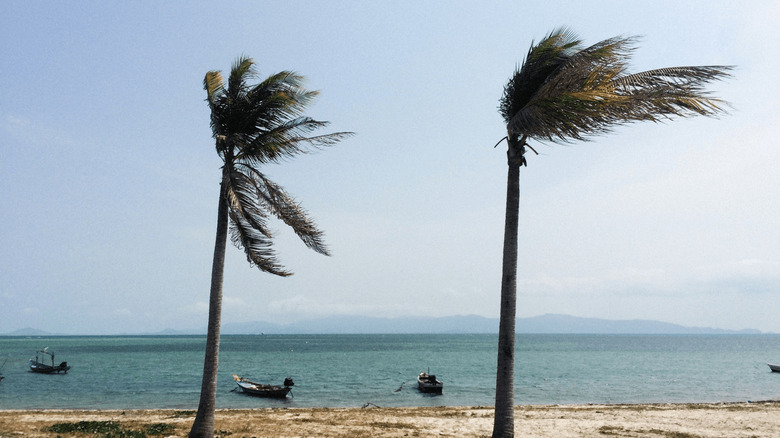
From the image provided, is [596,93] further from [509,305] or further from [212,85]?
[212,85]

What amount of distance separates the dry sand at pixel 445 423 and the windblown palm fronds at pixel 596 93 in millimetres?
10441

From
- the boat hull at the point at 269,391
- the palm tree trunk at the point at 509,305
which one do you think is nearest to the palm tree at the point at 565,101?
the palm tree trunk at the point at 509,305

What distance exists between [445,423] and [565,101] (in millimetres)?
13424

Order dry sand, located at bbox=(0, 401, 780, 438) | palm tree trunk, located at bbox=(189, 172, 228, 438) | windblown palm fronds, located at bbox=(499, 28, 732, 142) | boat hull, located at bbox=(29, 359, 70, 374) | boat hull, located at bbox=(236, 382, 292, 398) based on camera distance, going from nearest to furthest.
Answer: windblown palm fronds, located at bbox=(499, 28, 732, 142) < palm tree trunk, located at bbox=(189, 172, 228, 438) < dry sand, located at bbox=(0, 401, 780, 438) < boat hull, located at bbox=(236, 382, 292, 398) < boat hull, located at bbox=(29, 359, 70, 374)

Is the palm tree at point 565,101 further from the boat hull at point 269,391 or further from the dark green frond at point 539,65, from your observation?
the boat hull at point 269,391

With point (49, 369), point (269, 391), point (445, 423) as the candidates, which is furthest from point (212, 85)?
point (49, 369)

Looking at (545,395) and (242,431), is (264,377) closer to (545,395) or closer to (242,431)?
(545,395)

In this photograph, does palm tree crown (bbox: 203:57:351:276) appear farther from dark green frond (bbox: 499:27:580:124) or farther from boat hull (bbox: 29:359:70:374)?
boat hull (bbox: 29:359:70:374)

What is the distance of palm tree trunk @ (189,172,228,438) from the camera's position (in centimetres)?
1198

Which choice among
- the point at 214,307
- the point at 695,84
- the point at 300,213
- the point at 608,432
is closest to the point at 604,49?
the point at 695,84

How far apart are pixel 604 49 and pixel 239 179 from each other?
832cm

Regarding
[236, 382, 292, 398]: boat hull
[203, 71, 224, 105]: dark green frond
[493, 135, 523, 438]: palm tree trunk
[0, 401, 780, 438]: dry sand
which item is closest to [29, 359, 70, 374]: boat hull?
[236, 382, 292, 398]: boat hull

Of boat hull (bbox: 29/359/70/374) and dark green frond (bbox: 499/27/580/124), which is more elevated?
dark green frond (bbox: 499/27/580/124)

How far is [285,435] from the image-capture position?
50.6 feet
